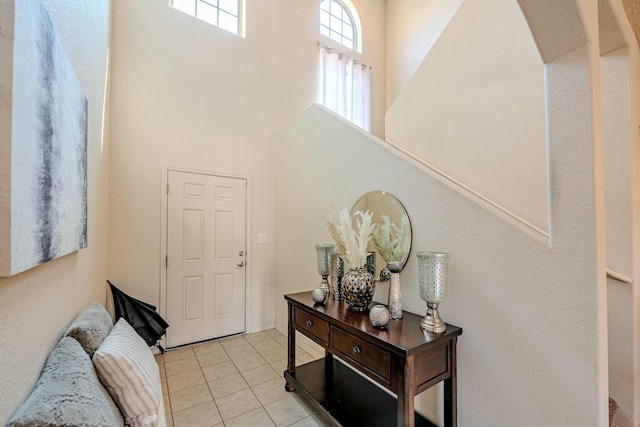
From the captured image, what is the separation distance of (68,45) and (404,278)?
8.02ft

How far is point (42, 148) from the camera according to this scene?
3.50 ft

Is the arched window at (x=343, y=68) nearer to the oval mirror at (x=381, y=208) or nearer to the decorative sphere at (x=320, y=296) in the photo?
the oval mirror at (x=381, y=208)

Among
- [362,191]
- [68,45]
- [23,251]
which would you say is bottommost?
[23,251]

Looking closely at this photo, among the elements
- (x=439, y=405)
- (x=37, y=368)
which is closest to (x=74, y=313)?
(x=37, y=368)

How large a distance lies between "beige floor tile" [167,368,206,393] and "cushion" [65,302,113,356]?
1009 mm

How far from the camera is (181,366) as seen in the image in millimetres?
2777

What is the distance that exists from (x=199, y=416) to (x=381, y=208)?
6.77ft

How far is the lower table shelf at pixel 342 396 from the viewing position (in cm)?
178

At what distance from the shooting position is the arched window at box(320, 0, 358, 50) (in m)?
4.67

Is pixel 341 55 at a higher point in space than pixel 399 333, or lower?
higher

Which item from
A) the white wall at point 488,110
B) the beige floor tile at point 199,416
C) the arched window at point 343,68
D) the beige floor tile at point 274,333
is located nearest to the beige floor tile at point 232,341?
Result: the beige floor tile at point 274,333

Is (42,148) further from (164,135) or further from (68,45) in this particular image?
(164,135)

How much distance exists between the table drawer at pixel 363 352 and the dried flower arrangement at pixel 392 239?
2.03 feet

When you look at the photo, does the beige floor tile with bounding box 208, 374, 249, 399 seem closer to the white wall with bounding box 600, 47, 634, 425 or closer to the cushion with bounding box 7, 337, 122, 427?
the cushion with bounding box 7, 337, 122, 427
